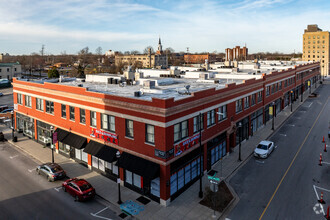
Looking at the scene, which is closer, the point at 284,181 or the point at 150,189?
the point at 150,189

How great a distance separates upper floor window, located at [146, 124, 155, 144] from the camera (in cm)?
2095

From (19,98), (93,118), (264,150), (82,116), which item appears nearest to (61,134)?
(82,116)

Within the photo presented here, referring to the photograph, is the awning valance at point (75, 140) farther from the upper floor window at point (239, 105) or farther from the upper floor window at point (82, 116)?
the upper floor window at point (239, 105)

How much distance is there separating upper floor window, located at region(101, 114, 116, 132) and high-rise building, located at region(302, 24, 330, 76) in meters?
156

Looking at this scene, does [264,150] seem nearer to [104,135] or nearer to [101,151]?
[104,135]

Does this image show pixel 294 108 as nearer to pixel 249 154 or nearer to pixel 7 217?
pixel 249 154

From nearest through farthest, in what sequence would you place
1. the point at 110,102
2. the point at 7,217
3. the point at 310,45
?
1. the point at 7,217
2. the point at 110,102
3. the point at 310,45

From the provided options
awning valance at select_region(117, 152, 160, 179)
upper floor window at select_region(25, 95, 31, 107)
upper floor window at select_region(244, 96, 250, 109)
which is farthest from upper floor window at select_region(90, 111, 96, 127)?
upper floor window at select_region(244, 96, 250, 109)

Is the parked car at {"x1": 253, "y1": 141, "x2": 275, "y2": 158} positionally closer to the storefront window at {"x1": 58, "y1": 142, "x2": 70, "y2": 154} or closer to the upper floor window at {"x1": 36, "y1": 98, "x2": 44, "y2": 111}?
the storefront window at {"x1": 58, "y1": 142, "x2": 70, "y2": 154}

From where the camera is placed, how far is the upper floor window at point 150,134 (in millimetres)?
20953

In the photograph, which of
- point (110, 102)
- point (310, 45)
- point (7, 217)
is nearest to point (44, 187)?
point (7, 217)

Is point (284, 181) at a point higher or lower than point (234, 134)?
lower

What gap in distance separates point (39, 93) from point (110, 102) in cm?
1579

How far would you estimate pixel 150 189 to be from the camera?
21.8 meters
